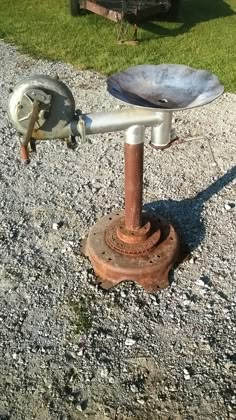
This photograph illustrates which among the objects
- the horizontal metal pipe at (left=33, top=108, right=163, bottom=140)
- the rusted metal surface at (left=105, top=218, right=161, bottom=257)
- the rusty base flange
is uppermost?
the horizontal metal pipe at (left=33, top=108, right=163, bottom=140)

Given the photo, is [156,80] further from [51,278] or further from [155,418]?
[155,418]

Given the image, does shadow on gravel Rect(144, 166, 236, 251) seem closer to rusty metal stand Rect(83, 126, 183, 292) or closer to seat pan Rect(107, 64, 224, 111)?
rusty metal stand Rect(83, 126, 183, 292)

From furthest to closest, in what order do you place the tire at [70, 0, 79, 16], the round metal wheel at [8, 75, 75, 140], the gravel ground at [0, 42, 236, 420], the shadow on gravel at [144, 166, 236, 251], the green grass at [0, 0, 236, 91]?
the tire at [70, 0, 79, 16] < the green grass at [0, 0, 236, 91] < the shadow on gravel at [144, 166, 236, 251] < the gravel ground at [0, 42, 236, 420] < the round metal wheel at [8, 75, 75, 140]

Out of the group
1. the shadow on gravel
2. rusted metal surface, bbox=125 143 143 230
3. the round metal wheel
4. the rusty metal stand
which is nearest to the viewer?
the round metal wheel

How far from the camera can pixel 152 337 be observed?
3145 millimetres

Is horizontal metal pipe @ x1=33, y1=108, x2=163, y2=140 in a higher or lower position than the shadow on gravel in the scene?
higher

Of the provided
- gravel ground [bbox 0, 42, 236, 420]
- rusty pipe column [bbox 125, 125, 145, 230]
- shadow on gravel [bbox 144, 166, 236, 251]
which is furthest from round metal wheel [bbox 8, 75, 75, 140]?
shadow on gravel [bbox 144, 166, 236, 251]

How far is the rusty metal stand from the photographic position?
10.9 feet

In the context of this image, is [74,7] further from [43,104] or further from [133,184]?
[43,104]

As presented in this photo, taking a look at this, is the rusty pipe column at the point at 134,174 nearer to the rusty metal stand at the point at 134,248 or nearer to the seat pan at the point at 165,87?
the rusty metal stand at the point at 134,248

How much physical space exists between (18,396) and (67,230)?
153 centimetres

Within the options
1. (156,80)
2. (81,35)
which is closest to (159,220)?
(156,80)

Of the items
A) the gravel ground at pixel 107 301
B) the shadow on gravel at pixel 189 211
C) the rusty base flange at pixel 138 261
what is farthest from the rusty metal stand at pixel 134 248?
the shadow on gravel at pixel 189 211

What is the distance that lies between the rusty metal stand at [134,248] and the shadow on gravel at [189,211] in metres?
0.29
